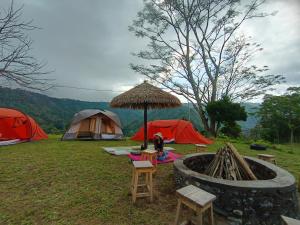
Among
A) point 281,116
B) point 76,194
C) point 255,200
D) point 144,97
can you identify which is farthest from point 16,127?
point 281,116

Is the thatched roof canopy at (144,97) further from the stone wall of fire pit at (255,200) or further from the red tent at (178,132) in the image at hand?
the red tent at (178,132)

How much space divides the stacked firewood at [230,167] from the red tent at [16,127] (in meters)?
9.67

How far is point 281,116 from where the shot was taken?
2094 cm

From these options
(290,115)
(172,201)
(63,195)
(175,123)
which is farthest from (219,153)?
(290,115)

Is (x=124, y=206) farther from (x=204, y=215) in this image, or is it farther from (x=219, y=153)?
(x=219, y=153)

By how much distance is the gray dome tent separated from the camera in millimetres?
10781

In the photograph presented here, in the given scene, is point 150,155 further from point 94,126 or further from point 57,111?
point 57,111

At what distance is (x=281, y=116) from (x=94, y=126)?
1993cm

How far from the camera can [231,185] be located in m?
2.79

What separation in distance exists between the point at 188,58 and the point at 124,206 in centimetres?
1389

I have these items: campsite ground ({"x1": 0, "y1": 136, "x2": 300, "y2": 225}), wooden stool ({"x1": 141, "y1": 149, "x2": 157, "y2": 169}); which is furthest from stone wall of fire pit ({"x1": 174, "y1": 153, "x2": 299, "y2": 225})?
wooden stool ({"x1": 141, "y1": 149, "x2": 157, "y2": 169})

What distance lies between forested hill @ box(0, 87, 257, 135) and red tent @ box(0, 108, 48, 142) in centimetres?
50

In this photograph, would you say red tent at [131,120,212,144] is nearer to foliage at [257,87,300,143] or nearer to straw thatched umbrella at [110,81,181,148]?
straw thatched umbrella at [110,81,181,148]

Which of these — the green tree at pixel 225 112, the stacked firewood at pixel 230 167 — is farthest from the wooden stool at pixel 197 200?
the green tree at pixel 225 112
